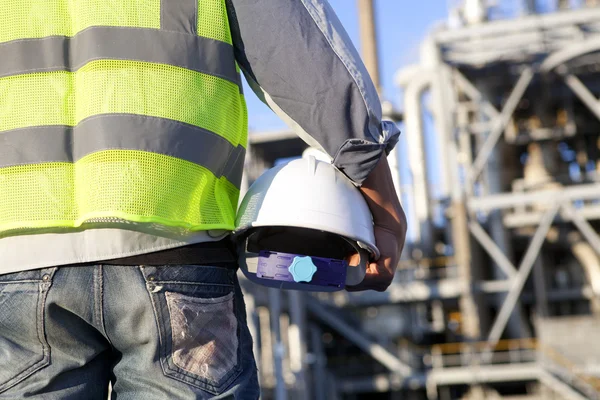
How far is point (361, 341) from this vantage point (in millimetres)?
23531

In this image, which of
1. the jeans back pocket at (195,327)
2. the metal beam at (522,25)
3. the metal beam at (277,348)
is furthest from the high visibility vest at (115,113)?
the metal beam at (522,25)

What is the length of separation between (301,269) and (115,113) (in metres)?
0.52

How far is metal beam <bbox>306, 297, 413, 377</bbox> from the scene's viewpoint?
22938 millimetres

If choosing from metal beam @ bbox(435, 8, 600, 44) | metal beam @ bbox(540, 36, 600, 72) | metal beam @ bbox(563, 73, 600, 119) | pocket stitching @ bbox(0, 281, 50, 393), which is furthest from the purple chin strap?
metal beam @ bbox(563, 73, 600, 119)

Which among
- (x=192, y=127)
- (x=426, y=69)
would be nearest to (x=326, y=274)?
(x=192, y=127)

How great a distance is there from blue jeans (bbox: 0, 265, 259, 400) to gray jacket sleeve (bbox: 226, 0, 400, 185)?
43 centimetres

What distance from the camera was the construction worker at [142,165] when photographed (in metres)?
1.71

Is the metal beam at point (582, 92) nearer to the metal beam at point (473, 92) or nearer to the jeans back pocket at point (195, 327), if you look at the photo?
the metal beam at point (473, 92)

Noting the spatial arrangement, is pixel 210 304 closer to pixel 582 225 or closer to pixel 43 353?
pixel 43 353

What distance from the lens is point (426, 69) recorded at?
26.7 metres

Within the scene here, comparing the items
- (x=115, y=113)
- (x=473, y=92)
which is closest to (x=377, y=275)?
(x=115, y=113)

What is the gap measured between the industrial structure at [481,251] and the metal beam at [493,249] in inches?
1.7

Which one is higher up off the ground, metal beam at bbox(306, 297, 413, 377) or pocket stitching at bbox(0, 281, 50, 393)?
pocket stitching at bbox(0, 281, 50, 393)

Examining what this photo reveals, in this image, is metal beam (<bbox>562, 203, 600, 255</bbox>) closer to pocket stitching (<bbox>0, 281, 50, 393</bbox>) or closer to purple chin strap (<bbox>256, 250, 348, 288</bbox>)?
purple chin strap (<bbox>256, 250, 348, 288</bbox>)
